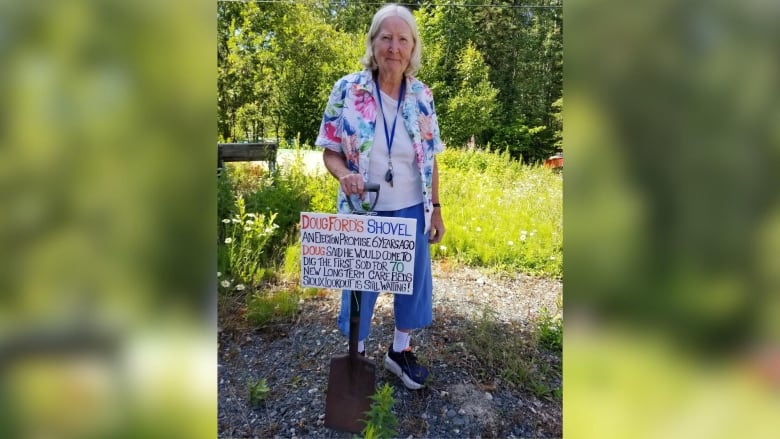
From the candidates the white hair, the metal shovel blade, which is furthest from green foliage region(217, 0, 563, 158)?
the metal shovel blade

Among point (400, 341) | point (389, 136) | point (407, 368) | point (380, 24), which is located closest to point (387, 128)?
point (389, 136)

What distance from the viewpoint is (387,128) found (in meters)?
1.95

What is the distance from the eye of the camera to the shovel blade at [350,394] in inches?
81.7

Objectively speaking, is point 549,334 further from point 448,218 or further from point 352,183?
point 352,183

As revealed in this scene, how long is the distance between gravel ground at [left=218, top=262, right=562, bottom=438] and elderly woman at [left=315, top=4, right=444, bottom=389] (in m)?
0.58

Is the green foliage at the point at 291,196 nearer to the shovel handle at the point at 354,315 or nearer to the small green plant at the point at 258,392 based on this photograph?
the small green plant at the point at 258,392

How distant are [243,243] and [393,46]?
1523 millimetres

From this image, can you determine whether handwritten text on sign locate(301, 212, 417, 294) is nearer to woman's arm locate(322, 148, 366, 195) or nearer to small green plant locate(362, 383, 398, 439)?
woman's arm locate(322, 148, 366, 195)

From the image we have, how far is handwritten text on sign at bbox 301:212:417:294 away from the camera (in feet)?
6.04

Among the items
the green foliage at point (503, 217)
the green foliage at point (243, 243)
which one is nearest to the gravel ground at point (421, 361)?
the green foliage at point (503, 217)

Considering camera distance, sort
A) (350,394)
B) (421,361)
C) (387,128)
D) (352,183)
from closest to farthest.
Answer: (352,183) → (387,128) → (350,394) → (421,361)
